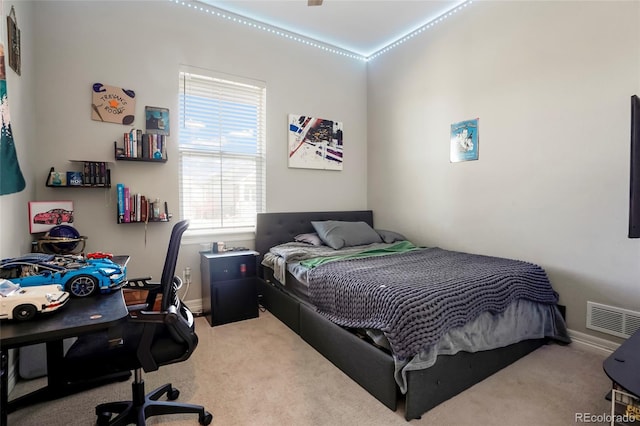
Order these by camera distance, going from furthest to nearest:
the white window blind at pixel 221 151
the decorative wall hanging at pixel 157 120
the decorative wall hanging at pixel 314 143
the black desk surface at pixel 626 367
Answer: the decorative wall hanging at pixel 314 143 → the white window blind at pixel 221 151 → the decorative wall hanging at pixel 157 120 → the black desk surface at pixel 626 367

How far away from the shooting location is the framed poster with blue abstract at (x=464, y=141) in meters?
2.97

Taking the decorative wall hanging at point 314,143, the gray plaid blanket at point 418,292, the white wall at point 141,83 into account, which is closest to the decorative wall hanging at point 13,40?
the white wall at point 141,83

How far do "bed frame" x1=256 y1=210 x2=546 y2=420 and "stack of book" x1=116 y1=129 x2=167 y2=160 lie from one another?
170cm

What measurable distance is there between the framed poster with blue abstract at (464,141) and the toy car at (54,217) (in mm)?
3463

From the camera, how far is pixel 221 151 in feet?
10.7

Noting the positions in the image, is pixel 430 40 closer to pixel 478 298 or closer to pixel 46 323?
pixel 478 298

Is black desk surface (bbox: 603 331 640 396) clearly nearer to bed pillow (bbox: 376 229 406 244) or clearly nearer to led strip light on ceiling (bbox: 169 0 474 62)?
bed pillow (bbox: 376 229 406 244)

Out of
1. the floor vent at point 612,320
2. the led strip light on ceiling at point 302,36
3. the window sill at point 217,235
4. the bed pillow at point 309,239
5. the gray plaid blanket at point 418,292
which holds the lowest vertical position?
the floor vent at point 612,320

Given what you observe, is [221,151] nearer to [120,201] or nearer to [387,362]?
[120,201]

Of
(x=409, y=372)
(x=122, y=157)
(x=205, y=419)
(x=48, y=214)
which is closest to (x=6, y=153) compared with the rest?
(x=48, y=214)

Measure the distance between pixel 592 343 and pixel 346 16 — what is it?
144 inches

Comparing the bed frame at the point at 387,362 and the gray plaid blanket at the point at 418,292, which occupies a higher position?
the gray plaid blanket at the point at 418,292

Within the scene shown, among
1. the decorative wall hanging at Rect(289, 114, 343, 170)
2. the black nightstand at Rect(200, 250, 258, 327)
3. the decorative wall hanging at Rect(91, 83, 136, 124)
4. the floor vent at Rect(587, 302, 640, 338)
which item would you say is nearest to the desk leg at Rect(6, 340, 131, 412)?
the black nightstand at Rect(200, 250, 258, 327)

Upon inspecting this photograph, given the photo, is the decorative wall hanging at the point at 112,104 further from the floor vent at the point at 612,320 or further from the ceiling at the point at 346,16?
the floor vent at the point at 612,320
